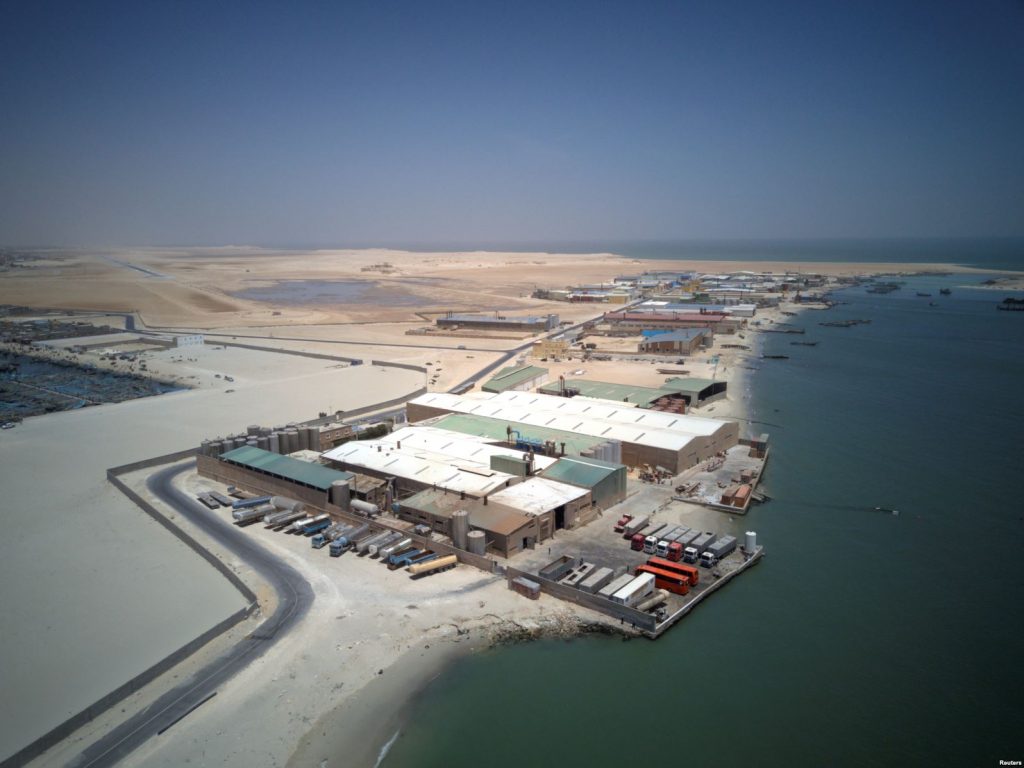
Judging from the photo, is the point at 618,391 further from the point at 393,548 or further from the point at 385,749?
the point at 385,749

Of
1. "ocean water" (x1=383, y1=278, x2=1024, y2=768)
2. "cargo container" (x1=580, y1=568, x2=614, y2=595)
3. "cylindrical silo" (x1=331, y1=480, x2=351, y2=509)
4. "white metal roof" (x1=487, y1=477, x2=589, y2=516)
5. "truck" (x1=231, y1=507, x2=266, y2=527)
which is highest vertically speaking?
"white metal roof" (x1=487, y1=477, x2=589, y2=516)

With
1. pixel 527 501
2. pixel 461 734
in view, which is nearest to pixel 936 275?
A: pixel 527 501

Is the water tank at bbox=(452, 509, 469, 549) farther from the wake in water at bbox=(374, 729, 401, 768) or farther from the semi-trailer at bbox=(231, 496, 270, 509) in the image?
the semi-trailer at bbox=(231, 496, 270, 509)

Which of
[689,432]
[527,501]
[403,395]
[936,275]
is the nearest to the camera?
[527,501]

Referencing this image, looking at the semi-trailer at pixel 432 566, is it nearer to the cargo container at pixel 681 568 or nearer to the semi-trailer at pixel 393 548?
the semi-trailer at pixel 393 548

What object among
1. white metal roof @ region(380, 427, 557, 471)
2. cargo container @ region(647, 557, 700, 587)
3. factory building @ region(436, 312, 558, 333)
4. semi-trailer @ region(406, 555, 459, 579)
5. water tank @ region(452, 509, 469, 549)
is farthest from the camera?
factory building @ region(436, 312, 558, 333)

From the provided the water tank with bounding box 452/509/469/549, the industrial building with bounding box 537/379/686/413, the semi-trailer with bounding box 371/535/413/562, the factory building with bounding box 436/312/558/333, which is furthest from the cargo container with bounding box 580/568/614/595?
the factory building with bounding box 436/312/558/333

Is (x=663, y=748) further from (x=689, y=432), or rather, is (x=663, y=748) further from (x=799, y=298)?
(x=799, y=298)
